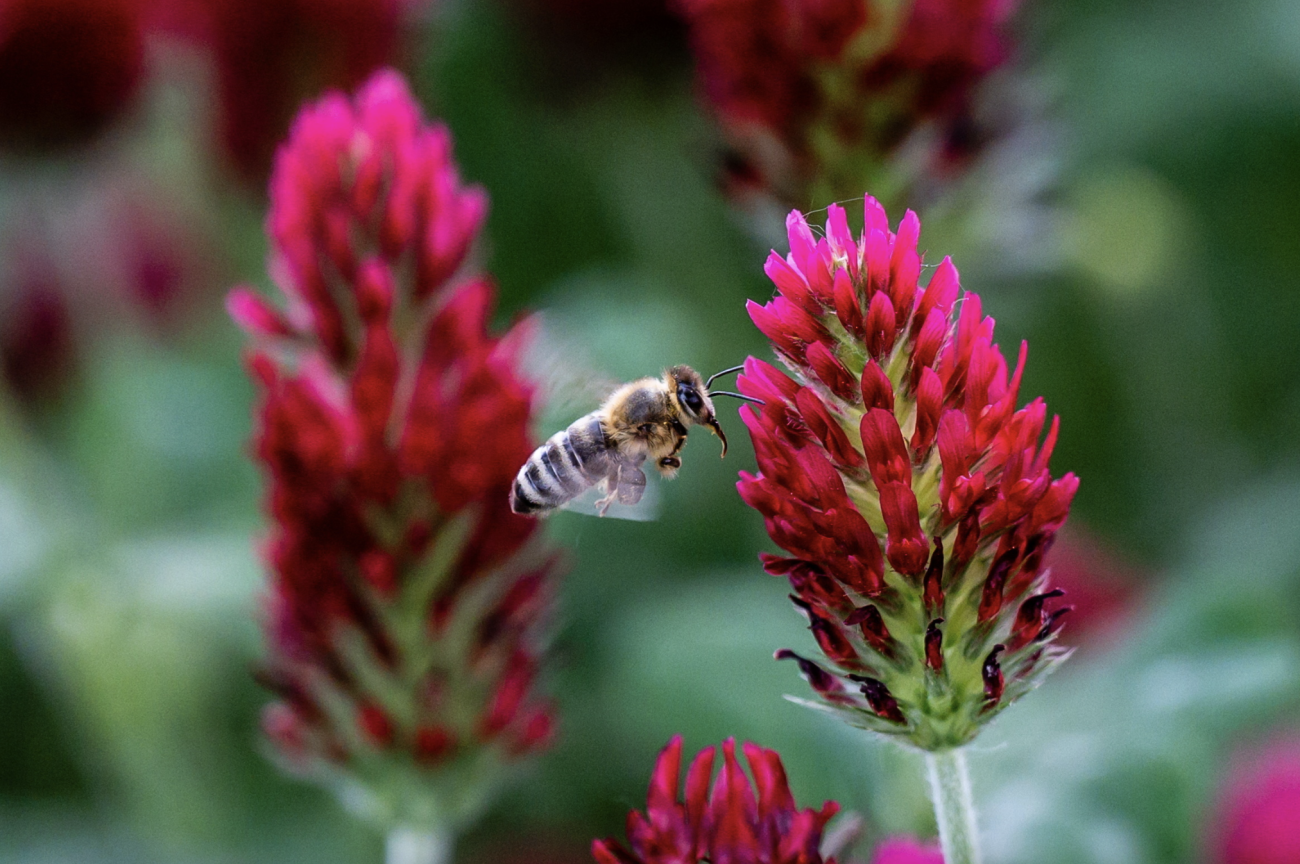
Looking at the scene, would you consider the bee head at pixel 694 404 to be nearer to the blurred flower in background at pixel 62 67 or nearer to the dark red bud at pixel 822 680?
the dark red bud at pixel 822 680

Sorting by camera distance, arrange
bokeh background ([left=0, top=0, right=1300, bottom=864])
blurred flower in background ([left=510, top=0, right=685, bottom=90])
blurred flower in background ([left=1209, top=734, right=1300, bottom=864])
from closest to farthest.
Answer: blurred flower in background ([left=1209, top=734, right=1300, bottom=864]), bokeh background ([left=0, top=0, right=1300, bottom=864]), blurred flower in background ([left=510, top=0, right=685, bottom=90])

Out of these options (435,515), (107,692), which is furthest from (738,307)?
(435,515)

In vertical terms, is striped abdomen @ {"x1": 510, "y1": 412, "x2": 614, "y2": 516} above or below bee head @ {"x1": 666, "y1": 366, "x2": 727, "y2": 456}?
below

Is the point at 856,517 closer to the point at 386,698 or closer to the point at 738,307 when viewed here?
the point at 386,698

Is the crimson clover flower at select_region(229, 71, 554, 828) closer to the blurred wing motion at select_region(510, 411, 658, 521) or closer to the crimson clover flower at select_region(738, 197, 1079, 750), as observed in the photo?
the blurred wing motion at select_region(510, 411, 658, 521)

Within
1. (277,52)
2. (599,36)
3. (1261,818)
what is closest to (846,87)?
(1261,818)

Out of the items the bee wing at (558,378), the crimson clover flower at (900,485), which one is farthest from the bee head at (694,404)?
the crimson clover flower at (900,485)

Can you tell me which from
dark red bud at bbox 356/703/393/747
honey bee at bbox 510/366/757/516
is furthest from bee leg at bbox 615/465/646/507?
dark red bud at bbox 356/703/393/747
